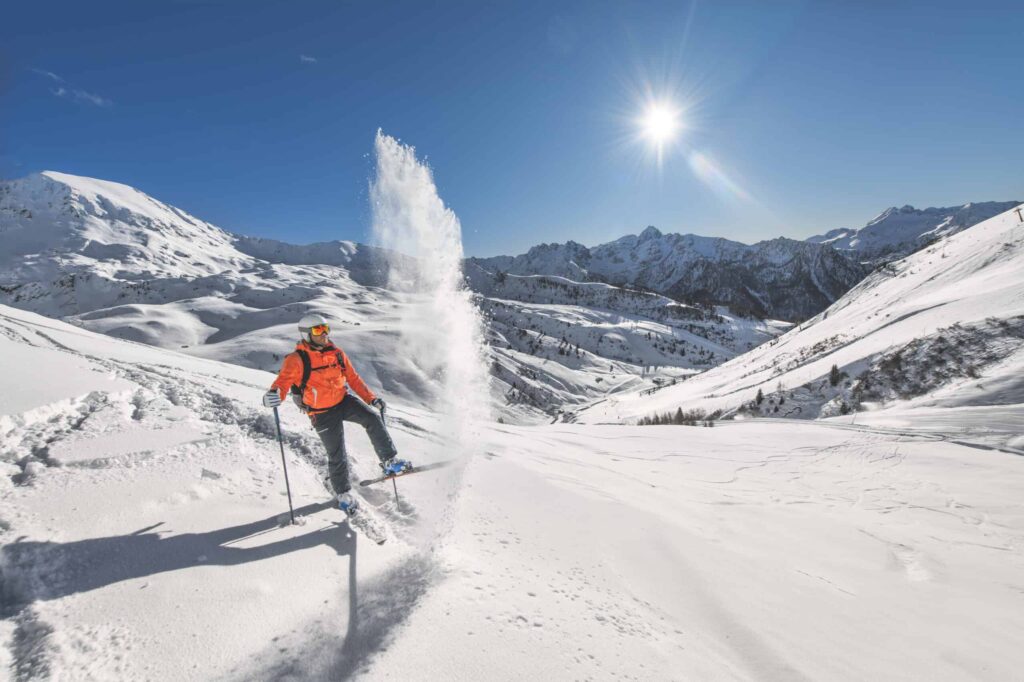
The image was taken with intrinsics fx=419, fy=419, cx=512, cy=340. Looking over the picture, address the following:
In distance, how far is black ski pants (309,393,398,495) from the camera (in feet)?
16.8

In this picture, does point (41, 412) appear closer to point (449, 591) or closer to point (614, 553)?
point (449, 591)

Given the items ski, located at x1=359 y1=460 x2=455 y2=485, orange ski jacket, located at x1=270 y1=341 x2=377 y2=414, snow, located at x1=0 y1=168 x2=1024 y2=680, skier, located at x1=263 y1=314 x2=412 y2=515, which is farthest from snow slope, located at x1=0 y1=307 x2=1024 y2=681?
orange ski jacket, located at x1=270 y1=341 x2=377 y2=414

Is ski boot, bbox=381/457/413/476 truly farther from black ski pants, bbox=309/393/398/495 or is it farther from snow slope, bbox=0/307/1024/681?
snow slope, bbox=0/307/1024/681

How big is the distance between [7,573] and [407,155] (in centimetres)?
1821

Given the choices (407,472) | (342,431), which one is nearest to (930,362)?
(407,472)

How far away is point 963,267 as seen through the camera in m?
20.3

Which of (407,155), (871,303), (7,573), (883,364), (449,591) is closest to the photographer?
(7,573)

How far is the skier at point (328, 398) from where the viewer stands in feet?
17.1

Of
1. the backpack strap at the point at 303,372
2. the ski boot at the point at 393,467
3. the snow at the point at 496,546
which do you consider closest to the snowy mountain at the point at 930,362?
the snow at the point at 496,546

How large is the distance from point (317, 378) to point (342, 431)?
30.1 inches

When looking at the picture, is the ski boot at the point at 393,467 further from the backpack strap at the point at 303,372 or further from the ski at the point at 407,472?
the backpack strap at the point at 303,372

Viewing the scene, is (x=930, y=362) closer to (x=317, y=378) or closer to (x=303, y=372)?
(x=317, y=378)

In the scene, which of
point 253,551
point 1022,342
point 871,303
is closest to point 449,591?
point 253,551

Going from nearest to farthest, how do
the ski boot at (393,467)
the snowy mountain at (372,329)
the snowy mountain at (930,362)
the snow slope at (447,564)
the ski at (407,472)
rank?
1. the snow slope at (447,564)
2. the ski boot at (393,467)
3. the ski at (407,472)
4. the snowy mountain at (930,362)
5. the snowy mountain at (372,329)
